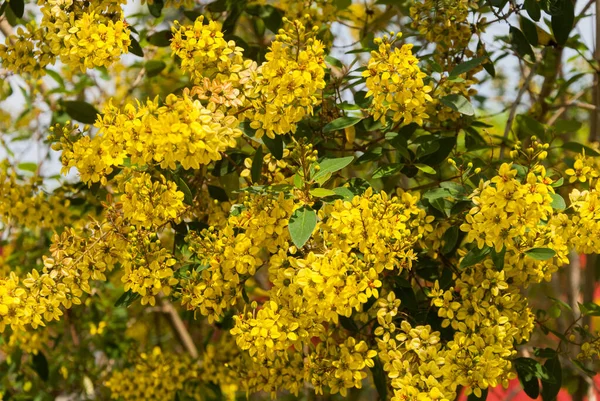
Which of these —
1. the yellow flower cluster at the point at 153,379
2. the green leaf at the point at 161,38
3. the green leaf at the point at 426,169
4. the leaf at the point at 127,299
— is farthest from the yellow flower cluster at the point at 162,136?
the yellow flower cluster at the point at 153,379

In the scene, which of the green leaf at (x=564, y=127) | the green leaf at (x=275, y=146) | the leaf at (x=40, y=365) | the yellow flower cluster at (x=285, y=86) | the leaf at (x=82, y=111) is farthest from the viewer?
the leaf at (x=40, y=365)

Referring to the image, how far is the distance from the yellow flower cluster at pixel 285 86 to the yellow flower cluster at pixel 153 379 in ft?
3.50

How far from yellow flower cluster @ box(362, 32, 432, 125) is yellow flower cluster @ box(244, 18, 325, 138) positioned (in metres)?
0.10

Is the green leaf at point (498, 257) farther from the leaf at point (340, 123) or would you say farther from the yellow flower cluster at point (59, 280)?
the yellow flower cluster at point (59, 280)

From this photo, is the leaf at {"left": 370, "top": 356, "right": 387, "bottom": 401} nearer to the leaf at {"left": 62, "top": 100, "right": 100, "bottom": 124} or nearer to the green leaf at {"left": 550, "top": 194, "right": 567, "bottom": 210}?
the green leaf at {"left": 550, "top": 194, "right": 567, "bottom": 210}

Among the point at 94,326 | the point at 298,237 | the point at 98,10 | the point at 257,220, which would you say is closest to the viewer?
the point at 298,237

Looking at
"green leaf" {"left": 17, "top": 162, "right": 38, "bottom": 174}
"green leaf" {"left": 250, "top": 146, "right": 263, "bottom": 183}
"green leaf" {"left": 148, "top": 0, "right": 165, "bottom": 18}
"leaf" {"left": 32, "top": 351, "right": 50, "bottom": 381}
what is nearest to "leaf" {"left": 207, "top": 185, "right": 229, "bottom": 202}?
"green leaf" {"left": 250, "top": 146, "right": 263, "bottom": 183}

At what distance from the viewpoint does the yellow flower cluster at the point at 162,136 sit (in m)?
1.12

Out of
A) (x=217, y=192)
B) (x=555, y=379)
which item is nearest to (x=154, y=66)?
(x=217, y=192)

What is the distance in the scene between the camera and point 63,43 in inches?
57.1

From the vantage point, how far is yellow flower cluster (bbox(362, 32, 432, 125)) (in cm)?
127

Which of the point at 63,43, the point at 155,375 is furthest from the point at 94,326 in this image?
the point at 63,43

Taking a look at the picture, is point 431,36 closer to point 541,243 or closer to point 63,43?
point 541,243

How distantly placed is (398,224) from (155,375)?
1140 mm
